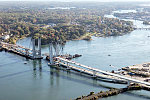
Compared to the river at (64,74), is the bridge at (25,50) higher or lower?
higher

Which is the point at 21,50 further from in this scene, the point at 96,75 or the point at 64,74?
the point at 96,75

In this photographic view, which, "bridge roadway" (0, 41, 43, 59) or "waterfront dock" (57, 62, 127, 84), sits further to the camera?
"bridge roadway" (0, 41, 43, 59)

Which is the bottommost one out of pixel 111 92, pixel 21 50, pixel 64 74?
pixel 111 92

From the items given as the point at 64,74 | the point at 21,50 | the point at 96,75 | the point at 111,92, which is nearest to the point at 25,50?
the point at 21,50

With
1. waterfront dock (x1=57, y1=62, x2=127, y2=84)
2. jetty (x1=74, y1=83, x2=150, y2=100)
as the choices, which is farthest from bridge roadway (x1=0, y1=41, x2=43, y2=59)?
jetty (x1=74, y1=83, x2=150, y2=100)

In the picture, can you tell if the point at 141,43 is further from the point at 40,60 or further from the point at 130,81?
the point at 130,81

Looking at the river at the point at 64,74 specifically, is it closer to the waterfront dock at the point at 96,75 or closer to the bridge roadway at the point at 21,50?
the waterfront dock at the point at 96,75

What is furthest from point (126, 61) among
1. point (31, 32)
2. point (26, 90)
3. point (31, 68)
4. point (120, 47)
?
point (31, 32)

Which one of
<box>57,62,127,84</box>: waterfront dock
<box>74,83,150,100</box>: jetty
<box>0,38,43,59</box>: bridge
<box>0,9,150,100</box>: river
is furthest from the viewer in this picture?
<box>0,38,43,59</box>: bridge

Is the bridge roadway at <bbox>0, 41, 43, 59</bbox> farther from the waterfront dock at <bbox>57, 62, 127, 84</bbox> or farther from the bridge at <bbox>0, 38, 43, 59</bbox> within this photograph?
the waterfront dock at <bbox>57, 62, 127, 84</bbox>

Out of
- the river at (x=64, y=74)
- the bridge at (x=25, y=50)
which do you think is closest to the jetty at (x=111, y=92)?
the river at (x=64, y=74)
